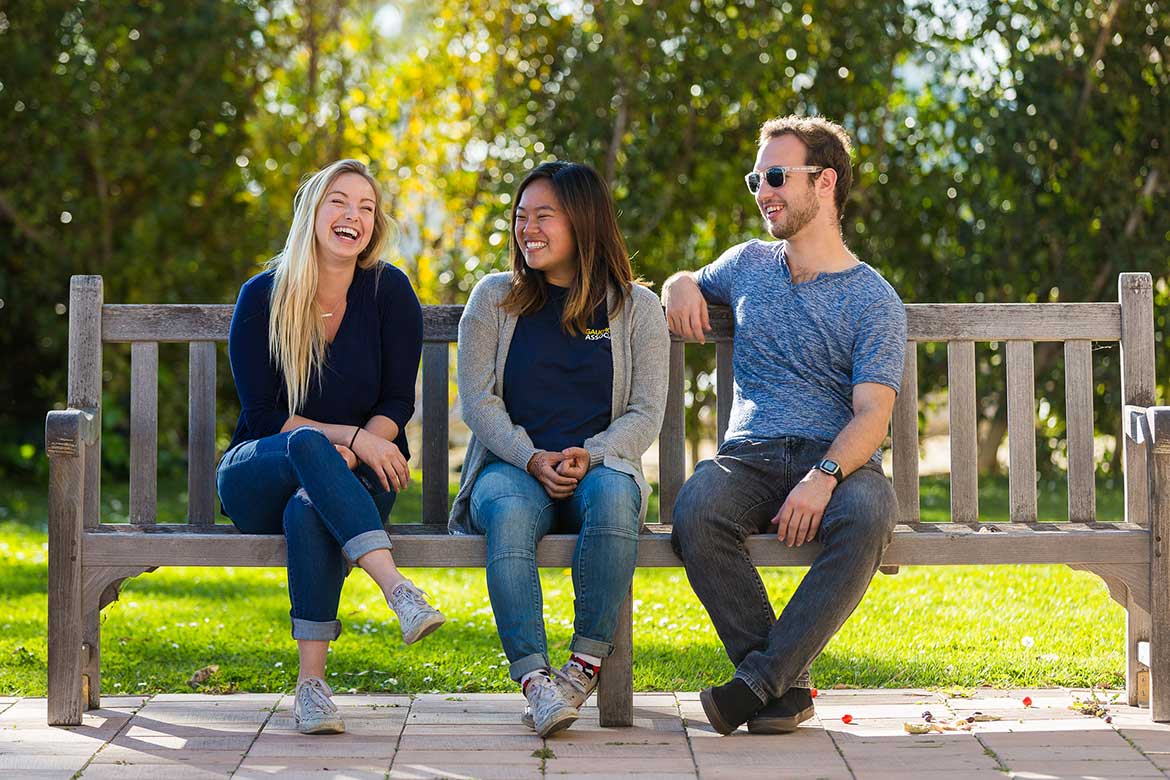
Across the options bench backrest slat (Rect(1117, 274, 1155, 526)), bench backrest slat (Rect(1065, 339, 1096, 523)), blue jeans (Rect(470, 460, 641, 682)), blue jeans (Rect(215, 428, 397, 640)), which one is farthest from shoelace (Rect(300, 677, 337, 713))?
→ bench backrest slat (Rect(1117, 274, 1155, 526))

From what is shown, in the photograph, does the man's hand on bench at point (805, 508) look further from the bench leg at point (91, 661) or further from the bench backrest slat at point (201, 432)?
the bench leg at point (91, 661)

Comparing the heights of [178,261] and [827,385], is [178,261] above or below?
above

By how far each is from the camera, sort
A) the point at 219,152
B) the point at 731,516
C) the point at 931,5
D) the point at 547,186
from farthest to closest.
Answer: the point at 219,152 < the point at 931,5 < the point at 547,186 < the point at 731,516

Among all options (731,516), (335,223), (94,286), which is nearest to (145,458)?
(94,286)

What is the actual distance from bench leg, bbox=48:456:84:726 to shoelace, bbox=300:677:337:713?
1.89 feet

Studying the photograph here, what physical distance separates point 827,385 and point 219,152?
5870 millimetres

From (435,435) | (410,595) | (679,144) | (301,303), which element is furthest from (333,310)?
(679,144)

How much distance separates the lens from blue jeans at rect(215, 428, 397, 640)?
10.9 ft

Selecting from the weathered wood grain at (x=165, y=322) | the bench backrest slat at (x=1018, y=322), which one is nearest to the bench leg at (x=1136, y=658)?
the bench backrest slat at (x=1018, y=322)

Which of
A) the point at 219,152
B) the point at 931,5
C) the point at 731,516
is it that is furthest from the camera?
the point at 219,152

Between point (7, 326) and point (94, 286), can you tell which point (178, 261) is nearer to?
point (7, 326)

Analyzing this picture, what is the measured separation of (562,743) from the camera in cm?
335

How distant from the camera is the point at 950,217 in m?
8.26

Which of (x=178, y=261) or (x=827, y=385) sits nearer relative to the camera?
(x=827, y=385)
